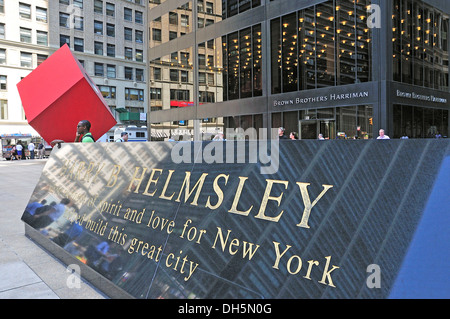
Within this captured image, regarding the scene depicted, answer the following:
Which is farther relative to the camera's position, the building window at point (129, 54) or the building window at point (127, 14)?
the building window at point (129, 54)

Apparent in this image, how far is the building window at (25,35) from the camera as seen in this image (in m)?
48.8

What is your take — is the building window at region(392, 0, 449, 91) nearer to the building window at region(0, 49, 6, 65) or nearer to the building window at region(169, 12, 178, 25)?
the building window at region(169, 12, 178, 25)

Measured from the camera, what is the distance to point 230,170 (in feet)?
9.81

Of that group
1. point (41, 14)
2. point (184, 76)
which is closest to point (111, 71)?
point (41, 14)

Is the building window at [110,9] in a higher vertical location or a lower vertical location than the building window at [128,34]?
higher

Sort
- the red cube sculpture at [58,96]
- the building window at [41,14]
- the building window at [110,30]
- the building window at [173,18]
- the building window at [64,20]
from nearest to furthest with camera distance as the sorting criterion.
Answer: the red cube sculpture at [58,96] → the building window at [173,18] → the building window at [41,14] → the building window at [64,20] → the building window at [110,30]

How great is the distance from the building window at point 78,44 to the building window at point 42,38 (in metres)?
4.08

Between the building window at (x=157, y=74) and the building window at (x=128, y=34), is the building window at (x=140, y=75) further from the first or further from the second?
the building window at (x=157, y=74)

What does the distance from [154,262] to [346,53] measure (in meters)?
18.4

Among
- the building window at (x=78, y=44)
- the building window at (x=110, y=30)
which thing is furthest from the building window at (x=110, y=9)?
the building window at (x=78, y=44)

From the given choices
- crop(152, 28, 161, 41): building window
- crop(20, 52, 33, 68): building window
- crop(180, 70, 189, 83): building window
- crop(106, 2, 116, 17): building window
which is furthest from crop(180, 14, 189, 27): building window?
crop(106, 2, 116, 17): building window

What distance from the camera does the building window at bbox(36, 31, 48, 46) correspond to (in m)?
50.4
